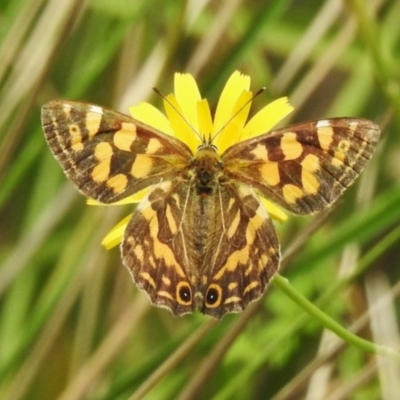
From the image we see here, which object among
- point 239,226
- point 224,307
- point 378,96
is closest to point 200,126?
point 239,226

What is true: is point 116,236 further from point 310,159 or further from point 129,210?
point 129,210

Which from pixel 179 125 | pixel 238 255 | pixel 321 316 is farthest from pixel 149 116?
pixel 321 316

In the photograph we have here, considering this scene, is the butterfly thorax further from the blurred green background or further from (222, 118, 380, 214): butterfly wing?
the blurred green background

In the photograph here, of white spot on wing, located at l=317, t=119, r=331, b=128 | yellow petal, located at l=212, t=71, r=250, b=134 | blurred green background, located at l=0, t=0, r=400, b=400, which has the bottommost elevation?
blurred green background, located at l=0, t=0, r=400, b=400

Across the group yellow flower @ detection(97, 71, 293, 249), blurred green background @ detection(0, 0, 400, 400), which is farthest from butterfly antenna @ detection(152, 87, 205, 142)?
blurred green background @ detection(0, 0, 400, 400)

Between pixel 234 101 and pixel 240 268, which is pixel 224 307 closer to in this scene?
pixel 240 268

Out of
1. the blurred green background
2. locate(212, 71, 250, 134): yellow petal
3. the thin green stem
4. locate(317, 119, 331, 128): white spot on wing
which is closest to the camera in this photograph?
the thin green stem

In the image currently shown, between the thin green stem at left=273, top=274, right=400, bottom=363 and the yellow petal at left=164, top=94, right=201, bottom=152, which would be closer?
the thin green stem at left=273, top=274, right=400, bottom=363
